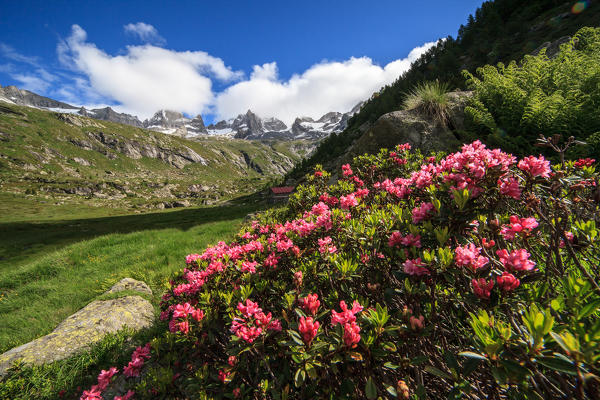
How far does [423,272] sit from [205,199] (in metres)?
118

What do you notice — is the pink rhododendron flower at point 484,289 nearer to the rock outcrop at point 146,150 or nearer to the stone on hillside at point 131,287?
the stone on hillside at point 131,287

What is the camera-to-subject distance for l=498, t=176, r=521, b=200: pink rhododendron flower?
1.67 metres

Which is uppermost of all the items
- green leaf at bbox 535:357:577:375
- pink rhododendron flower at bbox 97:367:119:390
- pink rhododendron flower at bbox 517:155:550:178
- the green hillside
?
the green hillside

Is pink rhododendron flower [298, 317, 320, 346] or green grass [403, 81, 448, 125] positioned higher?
green grass [403, 81, 448, 125]

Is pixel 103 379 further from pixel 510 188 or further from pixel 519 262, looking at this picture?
pixel 510 188

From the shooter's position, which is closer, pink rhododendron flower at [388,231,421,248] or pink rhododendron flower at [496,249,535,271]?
pink rhododendron flower at [496,249,535,271]

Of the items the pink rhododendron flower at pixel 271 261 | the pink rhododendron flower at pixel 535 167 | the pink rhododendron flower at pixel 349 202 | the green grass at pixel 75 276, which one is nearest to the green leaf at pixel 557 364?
A: the pink rhododendron flower at pixel 535 167

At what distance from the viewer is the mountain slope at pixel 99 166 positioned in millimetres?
100688

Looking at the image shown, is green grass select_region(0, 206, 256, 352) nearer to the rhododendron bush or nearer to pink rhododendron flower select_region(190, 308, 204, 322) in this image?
the rhododendron bush

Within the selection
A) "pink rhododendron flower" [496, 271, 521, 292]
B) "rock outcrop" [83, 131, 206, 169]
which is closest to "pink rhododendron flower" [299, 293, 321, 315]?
"pink rhododendron flower" [496, 271, 521, 292]

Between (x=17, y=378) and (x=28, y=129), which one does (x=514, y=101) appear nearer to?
(x=17, y=378)

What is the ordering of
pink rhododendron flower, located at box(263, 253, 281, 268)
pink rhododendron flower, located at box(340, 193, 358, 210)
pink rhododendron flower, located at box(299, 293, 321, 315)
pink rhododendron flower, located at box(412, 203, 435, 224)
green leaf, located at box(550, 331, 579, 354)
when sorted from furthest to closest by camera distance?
1. pink rhododendron flower, located at box(340, 193, 358, 210)
2. pink rhododendron flower, located at box(263, 253, 281, 268)
3. pink rhododendron flower, located at box(412, 203, 435, 224)
4. pink rhododendron flower, located at box(299, 293, 321, 315)
5. green leaf, located at box(550, 331, 579, 354)

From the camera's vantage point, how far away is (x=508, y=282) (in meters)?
1.20

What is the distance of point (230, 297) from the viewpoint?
2.16 meters
